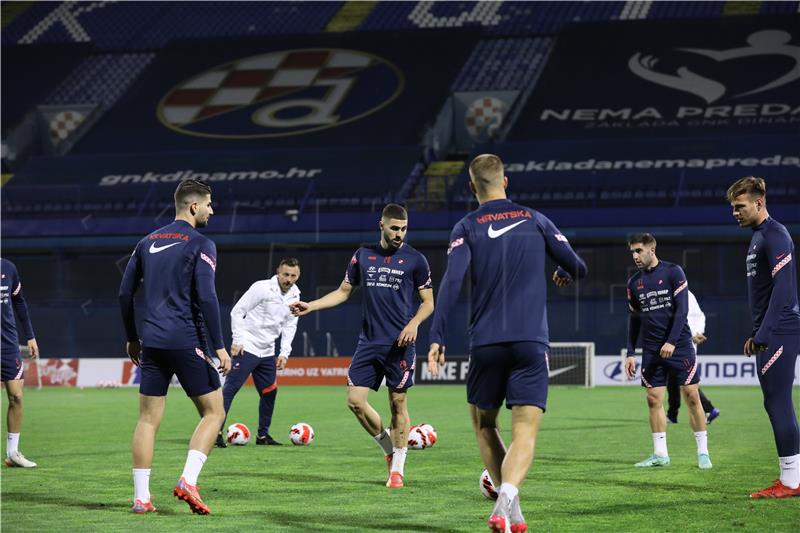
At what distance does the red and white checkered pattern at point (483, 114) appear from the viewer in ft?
153

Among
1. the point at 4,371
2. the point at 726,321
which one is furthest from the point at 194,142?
the point at 4,371

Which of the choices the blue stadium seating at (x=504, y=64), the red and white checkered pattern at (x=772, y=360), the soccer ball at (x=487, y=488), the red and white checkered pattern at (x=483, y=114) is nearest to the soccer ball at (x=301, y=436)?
the soccer ball at (x=487, y=488)

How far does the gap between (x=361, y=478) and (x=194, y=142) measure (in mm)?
36540

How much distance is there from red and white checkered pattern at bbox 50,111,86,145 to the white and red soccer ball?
3867 cm

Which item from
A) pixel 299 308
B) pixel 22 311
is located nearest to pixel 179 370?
pixel 299 308

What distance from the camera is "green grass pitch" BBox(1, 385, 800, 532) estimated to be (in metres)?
8.81

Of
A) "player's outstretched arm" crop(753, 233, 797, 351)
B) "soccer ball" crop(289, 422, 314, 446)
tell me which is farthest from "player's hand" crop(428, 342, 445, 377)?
"soccer ball" crop(289, 422, 314, 446)

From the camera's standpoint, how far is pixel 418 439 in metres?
15.2

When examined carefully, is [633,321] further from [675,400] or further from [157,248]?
[157,248]

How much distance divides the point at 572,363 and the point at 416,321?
76.3 ft

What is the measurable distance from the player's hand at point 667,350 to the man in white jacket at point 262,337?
558cm

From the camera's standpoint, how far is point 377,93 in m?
47.7

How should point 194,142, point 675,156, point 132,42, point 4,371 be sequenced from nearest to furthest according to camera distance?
point 4,371 → point 675,156 → point 194,142 → point 132,42

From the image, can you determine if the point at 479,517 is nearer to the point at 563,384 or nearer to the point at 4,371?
the point at 4,371
